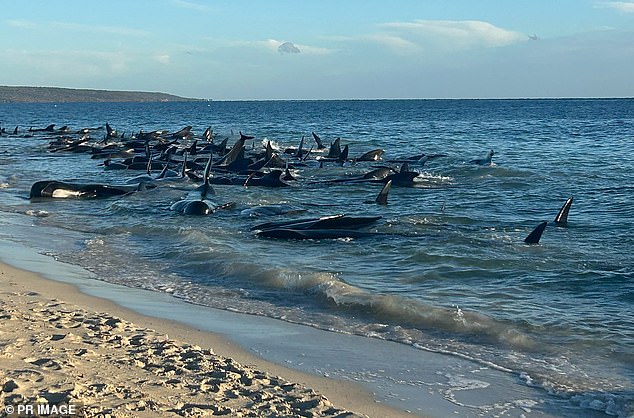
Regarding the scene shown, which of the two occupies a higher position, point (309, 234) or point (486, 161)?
point (486, 161)

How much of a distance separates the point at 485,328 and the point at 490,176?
1630 cm

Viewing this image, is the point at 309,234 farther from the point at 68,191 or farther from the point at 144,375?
the point at 68,191

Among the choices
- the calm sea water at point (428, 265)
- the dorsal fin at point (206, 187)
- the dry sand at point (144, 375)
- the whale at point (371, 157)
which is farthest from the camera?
the whale at point (371, 157)

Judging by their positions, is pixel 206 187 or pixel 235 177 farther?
pixel 235 177

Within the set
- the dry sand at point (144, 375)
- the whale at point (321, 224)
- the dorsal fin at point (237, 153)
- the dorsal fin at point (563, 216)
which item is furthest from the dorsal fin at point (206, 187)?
the dry sand at point (144, 375)

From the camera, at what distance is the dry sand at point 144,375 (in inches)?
211

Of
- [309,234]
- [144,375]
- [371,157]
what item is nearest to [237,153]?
[371,157]

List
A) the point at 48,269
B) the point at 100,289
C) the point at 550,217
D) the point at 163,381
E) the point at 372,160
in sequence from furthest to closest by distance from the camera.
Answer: the point at 372,160 < the point at 550,217 < the point at 48,269 < the point at 100,289 < the point at 163,381

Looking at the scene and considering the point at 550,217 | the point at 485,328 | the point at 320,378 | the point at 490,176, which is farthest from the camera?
the point at 490,176

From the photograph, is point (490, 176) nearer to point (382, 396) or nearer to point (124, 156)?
point (124, 156)

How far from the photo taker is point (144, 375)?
6012mm

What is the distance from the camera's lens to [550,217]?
1627cm

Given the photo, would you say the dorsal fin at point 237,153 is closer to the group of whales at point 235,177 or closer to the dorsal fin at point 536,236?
the group of whales at point 235,177

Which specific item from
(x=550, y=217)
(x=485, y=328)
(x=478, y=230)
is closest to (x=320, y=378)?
(x=485, y=328)
